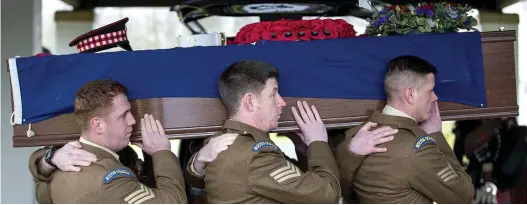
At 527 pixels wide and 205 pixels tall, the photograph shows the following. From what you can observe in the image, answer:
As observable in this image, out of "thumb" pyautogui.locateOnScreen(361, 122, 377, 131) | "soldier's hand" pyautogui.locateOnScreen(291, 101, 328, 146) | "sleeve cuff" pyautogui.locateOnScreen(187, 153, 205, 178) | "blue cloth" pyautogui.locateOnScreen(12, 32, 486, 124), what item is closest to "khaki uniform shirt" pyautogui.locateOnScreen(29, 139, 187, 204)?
"sleeve cuff" pyautogui.locateOnScreen(187, 153, 205, 178)

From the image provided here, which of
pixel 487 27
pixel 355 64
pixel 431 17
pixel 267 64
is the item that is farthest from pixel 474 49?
pixel 487 27

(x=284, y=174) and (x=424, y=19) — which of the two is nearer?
(x=284, y=174)

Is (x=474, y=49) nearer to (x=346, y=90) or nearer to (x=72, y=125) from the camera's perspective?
(x=346, y=90)

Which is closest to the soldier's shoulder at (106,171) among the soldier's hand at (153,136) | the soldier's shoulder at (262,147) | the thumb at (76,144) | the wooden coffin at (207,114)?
the thumb at (76,144)

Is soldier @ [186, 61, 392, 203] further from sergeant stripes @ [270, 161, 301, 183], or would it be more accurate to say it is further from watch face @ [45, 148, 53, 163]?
watch face @ [45, 148, 53, 163]

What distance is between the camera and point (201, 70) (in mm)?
3846

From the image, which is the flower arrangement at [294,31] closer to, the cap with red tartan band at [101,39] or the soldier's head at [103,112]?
the cap with red tartan band at [101,39]

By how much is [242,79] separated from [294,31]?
1.65 ft

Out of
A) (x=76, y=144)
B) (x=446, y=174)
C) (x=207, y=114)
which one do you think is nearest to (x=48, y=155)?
(x=76, y=144)

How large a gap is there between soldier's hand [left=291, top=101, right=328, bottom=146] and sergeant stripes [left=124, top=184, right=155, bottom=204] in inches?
30.2

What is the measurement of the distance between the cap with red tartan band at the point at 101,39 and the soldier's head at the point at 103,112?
17.7 inches

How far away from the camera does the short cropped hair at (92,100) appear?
355 centimetres

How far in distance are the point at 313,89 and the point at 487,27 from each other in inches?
181

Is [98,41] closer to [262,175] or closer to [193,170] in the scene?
[193,170]
